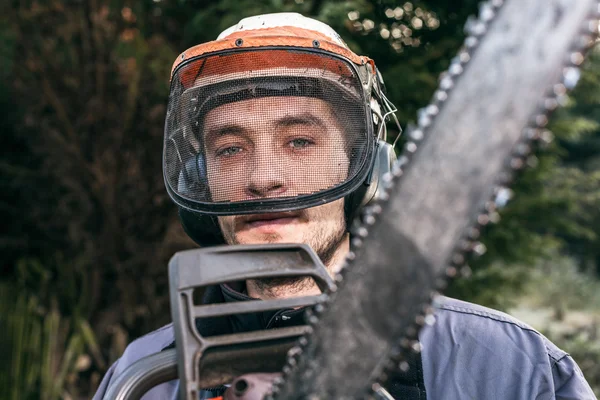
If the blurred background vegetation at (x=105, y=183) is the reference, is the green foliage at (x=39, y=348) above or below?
below

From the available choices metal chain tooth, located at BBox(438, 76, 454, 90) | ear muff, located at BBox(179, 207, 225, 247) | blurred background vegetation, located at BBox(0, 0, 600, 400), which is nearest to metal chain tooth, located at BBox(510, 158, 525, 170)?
metal chain tooth, located at BBox(438, 76, 454, 90)

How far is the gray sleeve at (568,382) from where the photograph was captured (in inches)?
54.1

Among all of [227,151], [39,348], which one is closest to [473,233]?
[227,151]

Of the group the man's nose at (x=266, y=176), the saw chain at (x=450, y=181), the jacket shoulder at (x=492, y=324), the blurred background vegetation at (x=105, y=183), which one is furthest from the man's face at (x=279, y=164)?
the blurred background vegetation at (x=105, y=183)

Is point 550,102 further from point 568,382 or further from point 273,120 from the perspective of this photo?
point 273,120

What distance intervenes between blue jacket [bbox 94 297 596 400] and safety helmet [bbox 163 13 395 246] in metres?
0.46

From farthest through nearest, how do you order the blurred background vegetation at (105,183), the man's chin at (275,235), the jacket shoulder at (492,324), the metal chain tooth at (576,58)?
the blurred background vegetation at (105,183)
the man's chin at (275,235)
the jacket shoulder at (492,324)
the metal chain tooth at (576,58)

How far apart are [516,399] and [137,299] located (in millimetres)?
3493

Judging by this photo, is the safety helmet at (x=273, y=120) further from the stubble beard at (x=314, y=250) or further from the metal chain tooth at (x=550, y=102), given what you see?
the metal chain tooth at (x=550, y=102)

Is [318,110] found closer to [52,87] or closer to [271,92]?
[271,92]

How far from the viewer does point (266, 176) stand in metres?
1.67

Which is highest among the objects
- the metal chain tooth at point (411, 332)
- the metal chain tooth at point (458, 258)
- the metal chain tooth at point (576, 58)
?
the metal chain tooth at point (576, 58)

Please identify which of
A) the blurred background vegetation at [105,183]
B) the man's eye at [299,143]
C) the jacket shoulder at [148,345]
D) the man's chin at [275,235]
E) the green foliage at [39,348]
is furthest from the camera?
the blurred background vegetation at [105,183]

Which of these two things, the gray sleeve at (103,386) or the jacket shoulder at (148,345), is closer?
the gray sleeve at (103,386)
